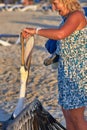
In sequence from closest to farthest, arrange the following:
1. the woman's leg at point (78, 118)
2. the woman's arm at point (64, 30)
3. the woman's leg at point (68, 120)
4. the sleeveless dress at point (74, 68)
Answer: the woman's arm at point (64, 30) < the sleeveless dress at point (74, 68) < the woman's leg at point (78, 118) < the woman's leg at point (68, 120)

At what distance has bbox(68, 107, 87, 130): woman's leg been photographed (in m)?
4.08

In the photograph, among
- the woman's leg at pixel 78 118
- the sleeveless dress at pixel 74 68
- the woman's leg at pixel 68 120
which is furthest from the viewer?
the woman's leg at pixel 68 120

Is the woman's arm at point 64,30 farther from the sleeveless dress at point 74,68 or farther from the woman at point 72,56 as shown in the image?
the sleeveless dress at point 74,68

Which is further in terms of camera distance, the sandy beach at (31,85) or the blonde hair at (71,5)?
the sandy beach at (31,85)

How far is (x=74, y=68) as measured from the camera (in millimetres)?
3969

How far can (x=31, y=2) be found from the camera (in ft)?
122

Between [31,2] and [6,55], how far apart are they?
26.2m

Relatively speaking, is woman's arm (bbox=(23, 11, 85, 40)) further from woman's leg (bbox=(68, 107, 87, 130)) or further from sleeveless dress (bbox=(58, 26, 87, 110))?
woman's leg (bbox=(68, 107, 87, 130))

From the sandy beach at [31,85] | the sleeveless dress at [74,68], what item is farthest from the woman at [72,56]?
the sandy beach at [31,85]

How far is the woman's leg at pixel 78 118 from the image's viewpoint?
408 centimetres

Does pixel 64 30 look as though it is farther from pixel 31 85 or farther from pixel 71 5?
pixel 31 85

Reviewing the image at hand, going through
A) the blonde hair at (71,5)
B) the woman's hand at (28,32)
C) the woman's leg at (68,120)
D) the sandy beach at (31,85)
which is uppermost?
the blonde hair at (71,5)

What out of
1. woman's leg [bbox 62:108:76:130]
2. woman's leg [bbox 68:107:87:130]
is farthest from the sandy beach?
woman's leg [bbox 68:107:87:130]

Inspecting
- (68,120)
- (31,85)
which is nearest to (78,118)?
(68,120)
